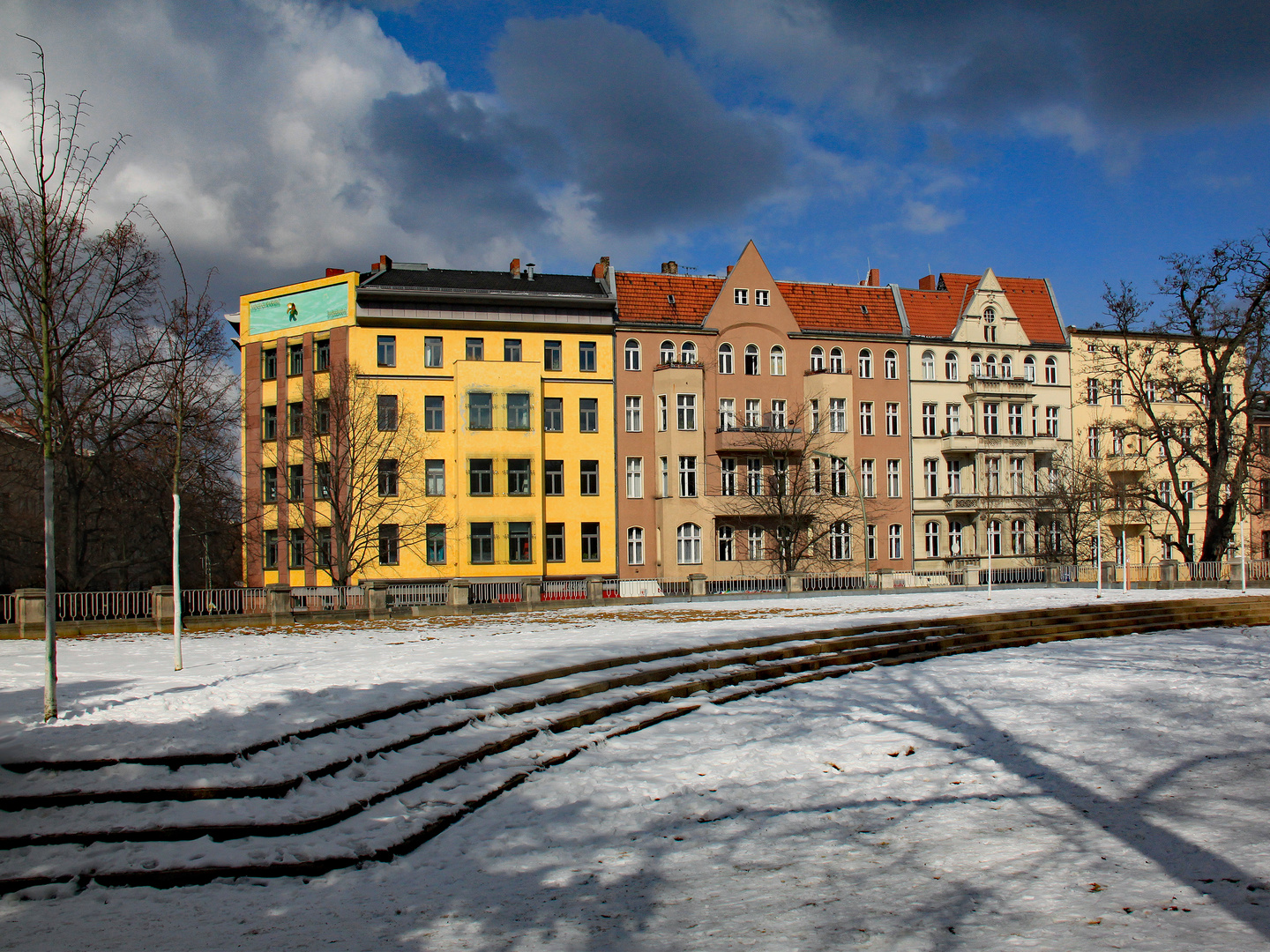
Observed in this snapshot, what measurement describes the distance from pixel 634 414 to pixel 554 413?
396 cm

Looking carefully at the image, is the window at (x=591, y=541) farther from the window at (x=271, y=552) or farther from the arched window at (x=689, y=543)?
the window at (x=271, y=552)

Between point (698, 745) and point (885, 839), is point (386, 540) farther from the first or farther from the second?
point (885, 839)

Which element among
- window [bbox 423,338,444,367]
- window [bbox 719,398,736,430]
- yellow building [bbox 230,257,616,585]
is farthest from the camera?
window [bbox 719,398,736,430]

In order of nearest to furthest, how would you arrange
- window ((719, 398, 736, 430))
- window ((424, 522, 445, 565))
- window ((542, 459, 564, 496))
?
window ((424, 522, 445, 565)) → window ((542, 459, 564, 496)) → window ((719, 398, 736, 430))

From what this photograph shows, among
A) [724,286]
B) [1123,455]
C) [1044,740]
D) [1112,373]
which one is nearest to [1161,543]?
[1123,455]

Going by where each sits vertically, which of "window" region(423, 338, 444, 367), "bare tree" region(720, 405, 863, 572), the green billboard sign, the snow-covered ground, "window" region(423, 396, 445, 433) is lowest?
the snow-covered ground

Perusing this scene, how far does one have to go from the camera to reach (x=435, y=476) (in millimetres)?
41406

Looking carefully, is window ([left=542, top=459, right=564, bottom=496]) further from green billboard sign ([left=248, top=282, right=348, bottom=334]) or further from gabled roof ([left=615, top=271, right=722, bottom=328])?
green billboard sign ([left=248, top=282, right=348, bottom=334])

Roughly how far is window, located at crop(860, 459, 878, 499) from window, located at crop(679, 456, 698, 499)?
9.21 m

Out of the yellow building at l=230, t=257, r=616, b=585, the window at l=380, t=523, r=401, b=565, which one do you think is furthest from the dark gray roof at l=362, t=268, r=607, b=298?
the window at l=380, t=523, r=401, b=565

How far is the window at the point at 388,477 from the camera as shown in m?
40.6

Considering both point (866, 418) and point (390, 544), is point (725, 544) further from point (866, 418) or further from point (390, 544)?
point (390, 544)

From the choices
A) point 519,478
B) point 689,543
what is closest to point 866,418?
point 689,543

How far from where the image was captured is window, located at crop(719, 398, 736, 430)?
44.6 meters
